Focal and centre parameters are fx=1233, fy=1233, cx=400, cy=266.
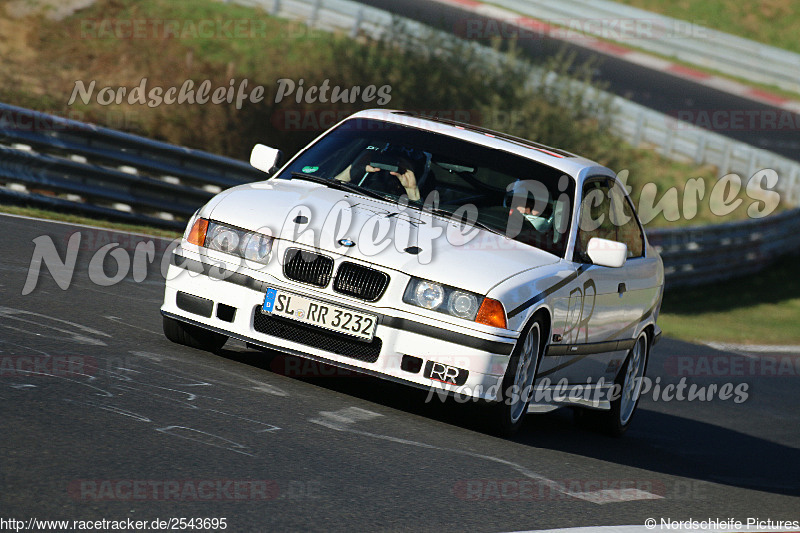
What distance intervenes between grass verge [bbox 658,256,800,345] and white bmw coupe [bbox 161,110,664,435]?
763 centimetres

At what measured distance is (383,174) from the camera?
25.3 ft

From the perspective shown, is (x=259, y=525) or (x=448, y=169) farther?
(x=448, y=169)

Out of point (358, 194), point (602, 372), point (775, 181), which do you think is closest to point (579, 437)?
point (602, 372)

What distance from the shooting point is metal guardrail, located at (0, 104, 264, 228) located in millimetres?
13172

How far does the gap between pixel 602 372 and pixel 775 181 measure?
2262cm

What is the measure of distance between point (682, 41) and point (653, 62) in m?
1.57

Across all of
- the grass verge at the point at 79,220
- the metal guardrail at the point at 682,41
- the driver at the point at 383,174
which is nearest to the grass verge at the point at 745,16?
the metal guardrail at the point at 682,41

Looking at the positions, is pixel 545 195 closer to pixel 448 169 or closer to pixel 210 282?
pixel 448 169

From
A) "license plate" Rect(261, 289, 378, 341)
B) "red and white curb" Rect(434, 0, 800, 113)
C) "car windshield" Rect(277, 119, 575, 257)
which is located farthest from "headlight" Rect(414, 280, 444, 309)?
"red and white curb" Rect(434, 0, 800, 113)

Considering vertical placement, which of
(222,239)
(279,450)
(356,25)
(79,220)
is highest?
(356,25)

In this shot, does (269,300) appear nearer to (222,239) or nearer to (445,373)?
(222,239)

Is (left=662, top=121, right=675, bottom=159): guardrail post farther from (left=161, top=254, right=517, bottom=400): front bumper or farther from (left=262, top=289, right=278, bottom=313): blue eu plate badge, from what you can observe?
(left=262, top=289, right=278, bottom=313): blue eu plate badge

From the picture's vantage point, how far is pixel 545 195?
766 cm

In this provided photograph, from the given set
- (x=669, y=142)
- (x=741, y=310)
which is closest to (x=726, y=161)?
(x=669, y=142)
